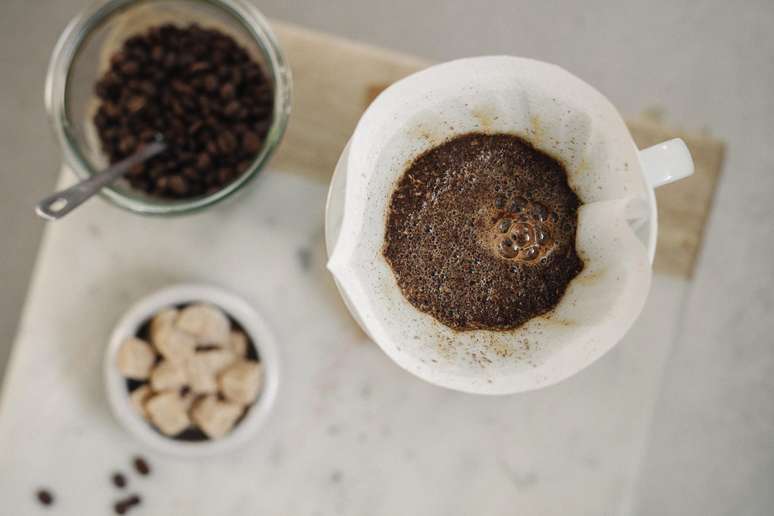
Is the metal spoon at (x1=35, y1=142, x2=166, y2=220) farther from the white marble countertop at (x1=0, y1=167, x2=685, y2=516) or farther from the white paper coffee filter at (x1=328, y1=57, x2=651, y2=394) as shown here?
the white paper coffee filter at (x1=328, y1=57, x2=651, y2=394)

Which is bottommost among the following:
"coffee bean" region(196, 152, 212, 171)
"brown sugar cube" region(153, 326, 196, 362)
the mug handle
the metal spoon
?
"brown sugar cube" region(153, 326, 196, 362)

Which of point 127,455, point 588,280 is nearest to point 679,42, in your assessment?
point 588,280

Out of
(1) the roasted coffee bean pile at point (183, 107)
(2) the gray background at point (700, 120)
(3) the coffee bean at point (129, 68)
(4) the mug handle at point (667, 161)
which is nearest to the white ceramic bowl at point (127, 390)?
(1) the roasted coffee bean pile at point (183, 107)

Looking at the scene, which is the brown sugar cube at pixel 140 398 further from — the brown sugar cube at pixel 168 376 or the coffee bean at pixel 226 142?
the coffee bean at pixel 226 142

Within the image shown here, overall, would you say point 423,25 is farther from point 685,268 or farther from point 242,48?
point 685,268

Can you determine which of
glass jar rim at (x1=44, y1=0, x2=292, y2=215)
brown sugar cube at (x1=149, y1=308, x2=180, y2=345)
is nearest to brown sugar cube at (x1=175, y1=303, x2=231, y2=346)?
brown sugar cube at (x1=149, y1=308, x2=180, y2=345)

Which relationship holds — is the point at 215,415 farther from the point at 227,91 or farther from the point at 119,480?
the point at 227,91

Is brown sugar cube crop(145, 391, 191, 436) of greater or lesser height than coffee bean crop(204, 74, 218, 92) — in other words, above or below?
below
